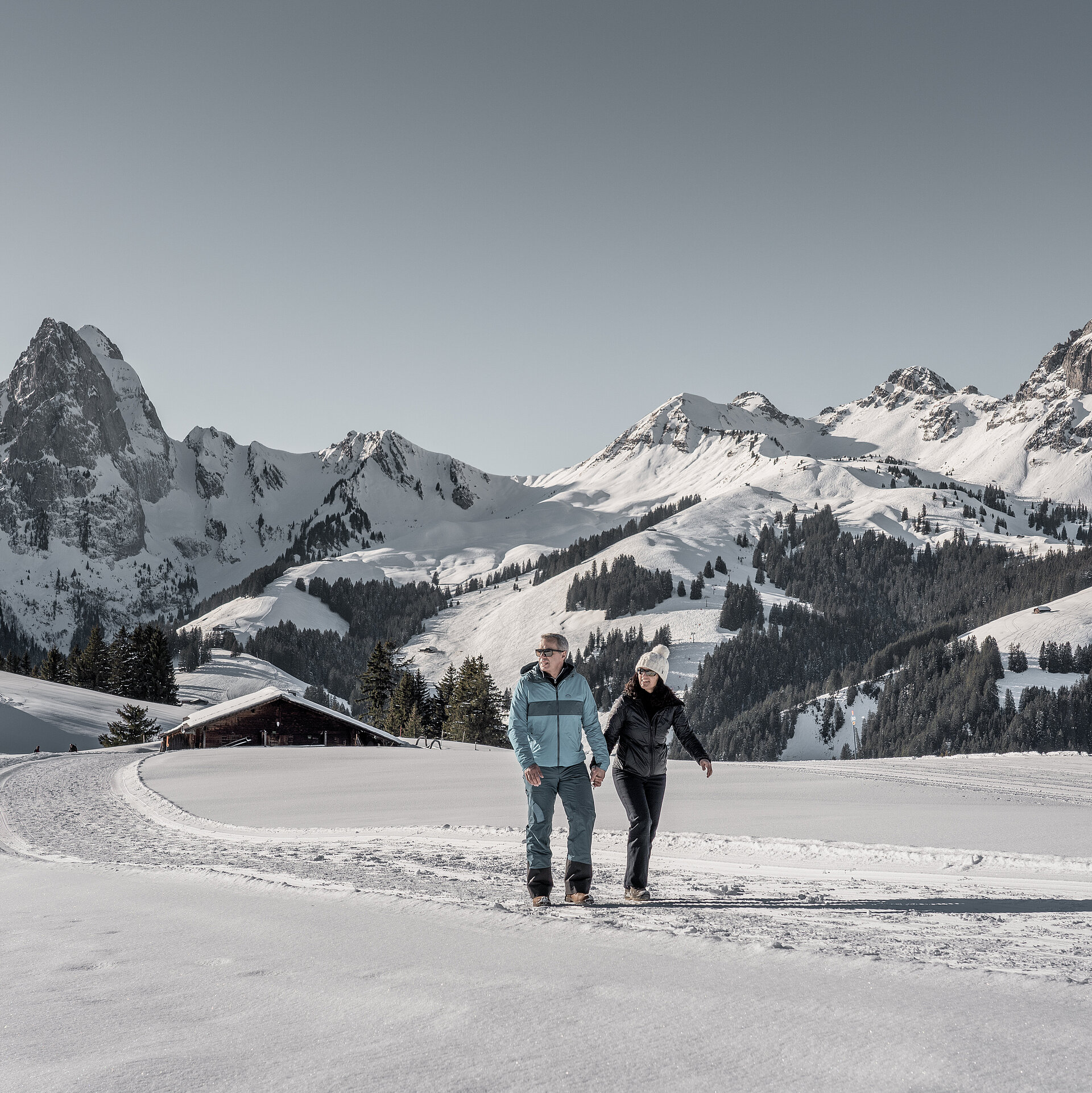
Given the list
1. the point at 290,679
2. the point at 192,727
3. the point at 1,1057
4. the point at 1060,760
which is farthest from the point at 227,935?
the point at 290,679

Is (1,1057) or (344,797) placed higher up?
(1,1057)

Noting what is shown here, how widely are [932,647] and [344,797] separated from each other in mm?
166071

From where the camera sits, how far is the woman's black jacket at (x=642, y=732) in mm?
7961

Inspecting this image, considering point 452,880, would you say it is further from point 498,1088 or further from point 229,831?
point 229,831

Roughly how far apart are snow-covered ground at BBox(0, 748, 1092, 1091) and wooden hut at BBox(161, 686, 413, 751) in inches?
1357

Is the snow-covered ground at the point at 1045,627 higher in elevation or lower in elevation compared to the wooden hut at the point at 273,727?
higher

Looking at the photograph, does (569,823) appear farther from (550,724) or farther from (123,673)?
(123,673)

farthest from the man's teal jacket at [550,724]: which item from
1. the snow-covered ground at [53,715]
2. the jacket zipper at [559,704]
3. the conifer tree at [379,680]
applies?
the conifer tree at [379,680]

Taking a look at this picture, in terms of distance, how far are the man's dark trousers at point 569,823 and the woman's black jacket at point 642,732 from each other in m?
0.57

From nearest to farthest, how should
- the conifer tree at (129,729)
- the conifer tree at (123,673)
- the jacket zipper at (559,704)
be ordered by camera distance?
the jacket zipper at (559,704)
the conifer tree at (129,729)
the conifer tree at (123,673)

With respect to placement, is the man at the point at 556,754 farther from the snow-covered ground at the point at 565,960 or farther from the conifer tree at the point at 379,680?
the conifer tree at the point at 379,680

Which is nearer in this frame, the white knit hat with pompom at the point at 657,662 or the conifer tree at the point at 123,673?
the white knit hat with pompom at the point at 657,662

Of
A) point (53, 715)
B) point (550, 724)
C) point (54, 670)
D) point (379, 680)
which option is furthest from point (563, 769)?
point (54, 670)

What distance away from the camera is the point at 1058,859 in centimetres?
862
